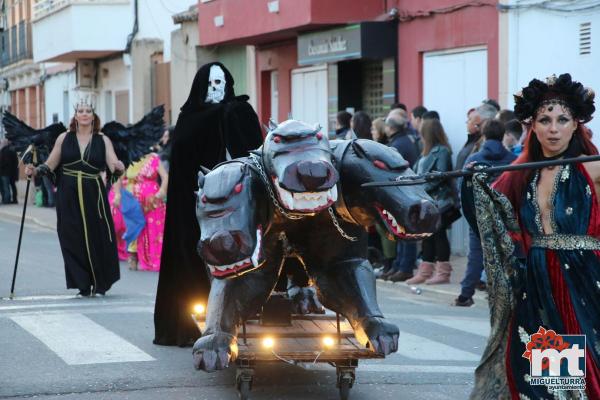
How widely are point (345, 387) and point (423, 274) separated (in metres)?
6.46

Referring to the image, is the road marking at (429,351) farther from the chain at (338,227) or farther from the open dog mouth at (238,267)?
the open dog mouth at (238,267)

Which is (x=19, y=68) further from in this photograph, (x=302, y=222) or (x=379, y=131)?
(x=302, y=222)

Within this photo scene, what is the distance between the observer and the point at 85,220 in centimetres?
1194

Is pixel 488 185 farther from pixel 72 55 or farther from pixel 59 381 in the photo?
pixel 72 55

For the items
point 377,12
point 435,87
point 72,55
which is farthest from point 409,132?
point 72,55

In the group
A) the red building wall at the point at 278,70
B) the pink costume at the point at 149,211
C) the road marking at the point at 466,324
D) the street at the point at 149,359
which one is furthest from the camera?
the red building wall at the point at 278,70

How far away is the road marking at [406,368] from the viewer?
8164 millimetres

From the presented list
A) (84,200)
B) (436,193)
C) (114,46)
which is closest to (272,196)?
(84,200)

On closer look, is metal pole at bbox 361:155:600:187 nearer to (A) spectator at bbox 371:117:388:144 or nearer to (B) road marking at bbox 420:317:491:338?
(B) road marking at bbox 420:317:491:338

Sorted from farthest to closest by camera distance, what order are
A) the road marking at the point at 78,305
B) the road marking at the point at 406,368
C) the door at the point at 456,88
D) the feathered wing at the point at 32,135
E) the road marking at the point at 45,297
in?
1. the door at the point at 456,88
2. the feathered wing at the point at 32,135
3. the road marking at the point at 45,297
4. the road marking at the point at 78,305
5. the road marking at the point at 406,368

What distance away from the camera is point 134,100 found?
31.5 meters

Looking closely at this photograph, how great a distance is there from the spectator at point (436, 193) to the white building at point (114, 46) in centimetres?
1639

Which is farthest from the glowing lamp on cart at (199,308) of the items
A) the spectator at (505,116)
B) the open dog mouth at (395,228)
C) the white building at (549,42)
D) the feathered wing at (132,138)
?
the white building at (549,42)

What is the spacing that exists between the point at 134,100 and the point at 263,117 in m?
7.22
